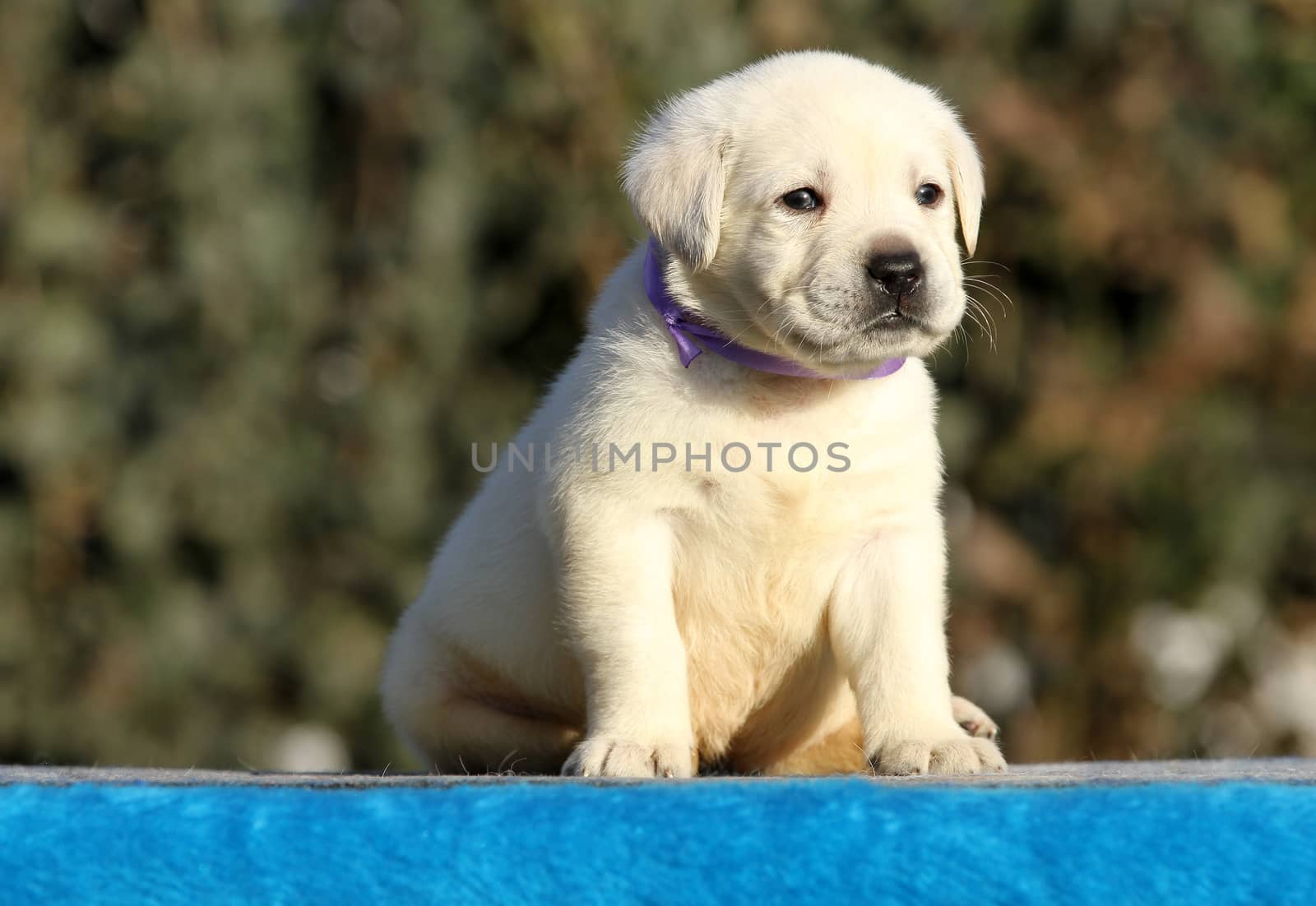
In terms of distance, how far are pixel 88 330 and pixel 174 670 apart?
1.29 meters

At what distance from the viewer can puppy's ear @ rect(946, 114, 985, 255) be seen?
3121mm

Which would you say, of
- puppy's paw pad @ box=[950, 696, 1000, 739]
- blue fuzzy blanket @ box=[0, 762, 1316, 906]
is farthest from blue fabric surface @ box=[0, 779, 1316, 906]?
puppy's paw pad @ box=[950, 696, 1000, 739]

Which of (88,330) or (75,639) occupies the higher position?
(88,330)

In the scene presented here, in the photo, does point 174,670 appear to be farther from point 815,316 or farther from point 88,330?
point 815,316

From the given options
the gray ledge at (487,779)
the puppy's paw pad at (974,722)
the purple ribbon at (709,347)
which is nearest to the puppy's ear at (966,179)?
the purple ribbon at (709,347)

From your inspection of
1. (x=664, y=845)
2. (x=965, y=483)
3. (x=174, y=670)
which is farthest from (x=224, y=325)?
(x=664, y=845)

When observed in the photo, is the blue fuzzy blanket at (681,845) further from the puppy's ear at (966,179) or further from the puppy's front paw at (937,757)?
the puppy's ear at (966,179)

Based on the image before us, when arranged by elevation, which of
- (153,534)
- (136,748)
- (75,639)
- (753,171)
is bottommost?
(136,748)

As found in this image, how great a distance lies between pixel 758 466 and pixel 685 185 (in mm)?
566

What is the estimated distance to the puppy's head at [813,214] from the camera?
2822 millimetres

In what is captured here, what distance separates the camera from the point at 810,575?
285 centimetres

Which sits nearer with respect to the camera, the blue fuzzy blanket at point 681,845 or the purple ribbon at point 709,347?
the blue fuzzy blanket at point 681,845

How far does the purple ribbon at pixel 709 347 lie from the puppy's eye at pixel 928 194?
0.31 metres

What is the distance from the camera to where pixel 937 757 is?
262 centimetres
